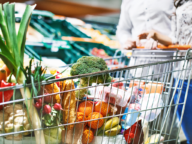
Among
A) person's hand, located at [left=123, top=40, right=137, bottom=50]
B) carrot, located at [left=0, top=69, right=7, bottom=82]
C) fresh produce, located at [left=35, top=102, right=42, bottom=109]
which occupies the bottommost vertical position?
fresh produce, located at [left=35, top=102, right=42, bottom=109]

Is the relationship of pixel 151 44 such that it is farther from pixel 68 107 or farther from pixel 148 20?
pixel 68 107

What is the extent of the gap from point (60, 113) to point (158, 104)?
60cm

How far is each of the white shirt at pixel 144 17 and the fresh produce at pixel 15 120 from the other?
1.27 meters

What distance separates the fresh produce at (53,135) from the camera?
98cm

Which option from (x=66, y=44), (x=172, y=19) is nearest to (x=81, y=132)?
(x=172, y=19)

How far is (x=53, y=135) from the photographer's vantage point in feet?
3.25

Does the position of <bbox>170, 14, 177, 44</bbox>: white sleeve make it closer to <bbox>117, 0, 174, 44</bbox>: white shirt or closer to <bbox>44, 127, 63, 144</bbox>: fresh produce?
<bbox>117, 0, 174, 44</bbox>: white shirt

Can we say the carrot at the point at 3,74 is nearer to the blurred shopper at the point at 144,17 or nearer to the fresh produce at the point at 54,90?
the fresh produce at the point at 54,90

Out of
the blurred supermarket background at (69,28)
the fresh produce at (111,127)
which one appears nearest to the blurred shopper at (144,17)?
the blurred supermarket background at (69,28)

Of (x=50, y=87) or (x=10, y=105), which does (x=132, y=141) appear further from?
(x=10, y=105)

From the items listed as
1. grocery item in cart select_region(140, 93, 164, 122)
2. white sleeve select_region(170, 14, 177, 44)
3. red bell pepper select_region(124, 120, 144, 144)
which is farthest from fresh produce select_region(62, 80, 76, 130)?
white sleeve select_region(170, 14, 177, 44)

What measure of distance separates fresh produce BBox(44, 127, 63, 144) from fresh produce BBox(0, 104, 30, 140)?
104 millimetres

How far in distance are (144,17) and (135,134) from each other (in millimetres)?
1104

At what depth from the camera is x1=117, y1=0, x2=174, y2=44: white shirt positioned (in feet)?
5.45
